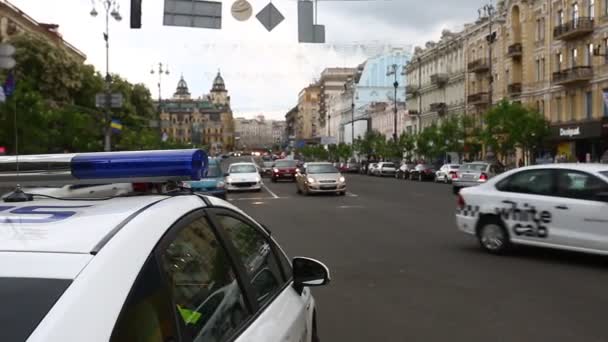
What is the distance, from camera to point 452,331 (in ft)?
20.7

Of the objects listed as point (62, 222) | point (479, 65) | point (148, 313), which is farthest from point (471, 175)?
point (148, 313)

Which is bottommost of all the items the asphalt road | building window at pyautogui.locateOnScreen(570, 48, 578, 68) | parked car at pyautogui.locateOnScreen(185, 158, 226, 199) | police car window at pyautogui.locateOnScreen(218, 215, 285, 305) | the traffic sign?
the asphalt road

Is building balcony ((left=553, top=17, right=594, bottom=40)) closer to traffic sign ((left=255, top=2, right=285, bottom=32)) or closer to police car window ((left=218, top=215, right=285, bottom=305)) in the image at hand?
traffic sign ((left=255, top=2, right=285, bottom=32))

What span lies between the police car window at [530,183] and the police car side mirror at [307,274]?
739 centimetres

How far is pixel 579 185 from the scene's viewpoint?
10086 mm

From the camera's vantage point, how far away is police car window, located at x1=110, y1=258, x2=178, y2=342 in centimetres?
197

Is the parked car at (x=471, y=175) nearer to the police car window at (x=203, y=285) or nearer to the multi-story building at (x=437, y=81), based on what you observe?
the police car window at (x=203, y=285)

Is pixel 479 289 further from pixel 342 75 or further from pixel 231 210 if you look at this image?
pixel 342 75

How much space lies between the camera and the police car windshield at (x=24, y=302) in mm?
1825

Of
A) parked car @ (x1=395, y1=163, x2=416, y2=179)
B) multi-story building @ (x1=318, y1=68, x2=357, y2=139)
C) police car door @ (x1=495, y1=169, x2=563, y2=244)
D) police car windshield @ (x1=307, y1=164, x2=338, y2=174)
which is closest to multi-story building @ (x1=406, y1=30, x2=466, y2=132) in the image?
parked car @ (x1=395, y1=163, x2=416, y2=179)

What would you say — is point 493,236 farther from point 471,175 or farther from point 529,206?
point 471,175

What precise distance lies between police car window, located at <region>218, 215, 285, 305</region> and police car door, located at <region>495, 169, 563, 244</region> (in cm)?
744

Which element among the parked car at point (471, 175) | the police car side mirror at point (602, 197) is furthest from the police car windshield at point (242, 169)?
the police car side mirror at point (602, 197)

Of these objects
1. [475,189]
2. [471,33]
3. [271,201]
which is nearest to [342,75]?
[471,33]
